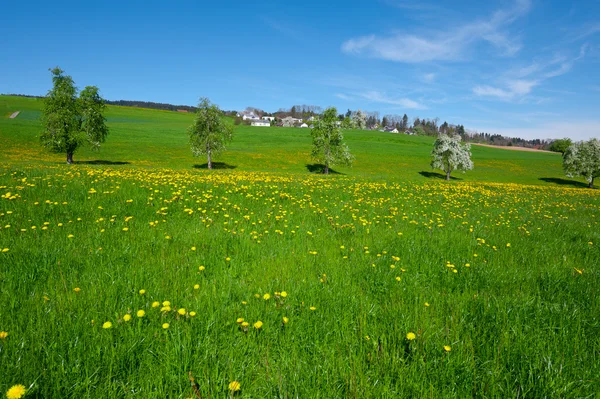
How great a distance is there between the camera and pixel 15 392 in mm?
1783

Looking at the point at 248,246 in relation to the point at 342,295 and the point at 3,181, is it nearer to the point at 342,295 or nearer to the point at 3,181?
the point at 342,295

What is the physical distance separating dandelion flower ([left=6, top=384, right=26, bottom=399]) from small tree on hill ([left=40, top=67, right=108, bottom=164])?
40.0m

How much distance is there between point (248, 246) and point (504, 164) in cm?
8005

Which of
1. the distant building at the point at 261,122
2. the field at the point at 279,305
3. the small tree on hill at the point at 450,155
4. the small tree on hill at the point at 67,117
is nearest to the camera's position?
the field at the point at 279,305

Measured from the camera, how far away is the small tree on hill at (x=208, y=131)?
40.1 metres

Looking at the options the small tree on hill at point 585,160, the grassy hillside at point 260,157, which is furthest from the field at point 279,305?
the small tree on hill at point 585,160

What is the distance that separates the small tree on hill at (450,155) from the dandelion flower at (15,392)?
53.3m

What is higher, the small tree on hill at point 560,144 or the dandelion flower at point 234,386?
the small tree on hill at point 560,144

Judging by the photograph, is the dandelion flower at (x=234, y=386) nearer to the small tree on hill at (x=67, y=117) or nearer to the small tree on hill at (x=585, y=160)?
the small tree on hill at (x=67, y=117)

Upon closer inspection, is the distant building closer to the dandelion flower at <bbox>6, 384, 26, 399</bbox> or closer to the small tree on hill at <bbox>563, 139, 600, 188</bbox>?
the small tree on hill at <bbox>563, 139, 600, 188</bbox>

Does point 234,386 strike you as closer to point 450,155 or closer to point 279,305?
point 279,305

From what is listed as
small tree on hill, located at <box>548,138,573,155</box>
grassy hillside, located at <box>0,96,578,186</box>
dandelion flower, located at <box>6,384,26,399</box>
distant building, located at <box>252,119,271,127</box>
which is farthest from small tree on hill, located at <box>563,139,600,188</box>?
distant building, located at <box>252,119,271,127</box>

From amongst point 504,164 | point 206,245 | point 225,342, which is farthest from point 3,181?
point 504,164

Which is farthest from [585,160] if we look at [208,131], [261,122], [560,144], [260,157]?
[261,122]
